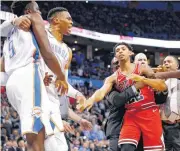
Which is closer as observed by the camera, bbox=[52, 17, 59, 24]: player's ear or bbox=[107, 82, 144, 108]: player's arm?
bbox=[52, 17, 59, 24]: player's ear

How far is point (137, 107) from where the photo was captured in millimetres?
5074

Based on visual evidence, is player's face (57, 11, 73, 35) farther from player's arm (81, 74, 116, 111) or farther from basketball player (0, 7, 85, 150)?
player's arm (81, 74, 116, 111)

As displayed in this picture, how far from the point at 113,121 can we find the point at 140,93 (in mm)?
532

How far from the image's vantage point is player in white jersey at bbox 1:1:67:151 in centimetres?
312

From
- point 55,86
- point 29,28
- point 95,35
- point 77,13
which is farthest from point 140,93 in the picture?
point 77,13

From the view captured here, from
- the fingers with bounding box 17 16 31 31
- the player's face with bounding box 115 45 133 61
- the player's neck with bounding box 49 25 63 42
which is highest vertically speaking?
the fingers with bounding box 17 16 31 31

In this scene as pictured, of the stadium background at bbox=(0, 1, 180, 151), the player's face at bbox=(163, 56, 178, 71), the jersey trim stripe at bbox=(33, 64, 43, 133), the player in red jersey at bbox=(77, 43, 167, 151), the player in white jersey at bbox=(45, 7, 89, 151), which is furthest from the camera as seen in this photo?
the stadium background at bbox=(0, 1, 180, 151)

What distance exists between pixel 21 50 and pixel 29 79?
0.84ft

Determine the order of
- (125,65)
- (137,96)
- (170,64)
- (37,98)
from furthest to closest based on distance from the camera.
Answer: (170,64)
(125,65)
(137,96)
(37,98)

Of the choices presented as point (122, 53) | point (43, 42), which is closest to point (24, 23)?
point (43, 42)

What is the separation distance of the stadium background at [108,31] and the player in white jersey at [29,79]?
49.6 ft

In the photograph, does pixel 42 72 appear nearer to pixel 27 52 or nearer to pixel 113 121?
pixel 27 52

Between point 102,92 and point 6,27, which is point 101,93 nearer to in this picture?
point 102,92

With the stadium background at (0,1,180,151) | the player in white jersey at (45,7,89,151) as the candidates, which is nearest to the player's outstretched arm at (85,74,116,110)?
the player in white jersey at (45,7,89,151)
